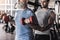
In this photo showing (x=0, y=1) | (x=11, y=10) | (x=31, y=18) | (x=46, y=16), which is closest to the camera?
(x=31, y=18)

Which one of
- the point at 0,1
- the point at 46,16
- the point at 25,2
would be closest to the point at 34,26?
the point at 25,2

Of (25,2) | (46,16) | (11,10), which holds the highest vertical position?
(25,2)

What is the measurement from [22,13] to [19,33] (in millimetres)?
240

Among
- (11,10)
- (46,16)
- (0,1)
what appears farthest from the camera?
(0,1)

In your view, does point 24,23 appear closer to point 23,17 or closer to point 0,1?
point 23,17

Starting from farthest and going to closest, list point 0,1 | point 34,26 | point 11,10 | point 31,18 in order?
point 0,1 → point 11,10 → point 34,26 → point 31,18

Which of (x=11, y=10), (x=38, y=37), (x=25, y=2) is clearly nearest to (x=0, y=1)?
(x=11, y=10)

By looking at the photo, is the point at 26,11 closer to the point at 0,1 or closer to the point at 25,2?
the point at 25,2

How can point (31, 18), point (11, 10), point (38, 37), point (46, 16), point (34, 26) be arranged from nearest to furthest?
point (31, 18) < point (34, 26) < point (46, 16) < point (38, 37) < point (11, 10)

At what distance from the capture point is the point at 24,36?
199cm

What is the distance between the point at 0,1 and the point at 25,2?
18.3ft

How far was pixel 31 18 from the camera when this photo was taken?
1.83 m

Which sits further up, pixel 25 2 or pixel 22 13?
pixel 25 2

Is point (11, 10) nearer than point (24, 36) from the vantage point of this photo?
No
